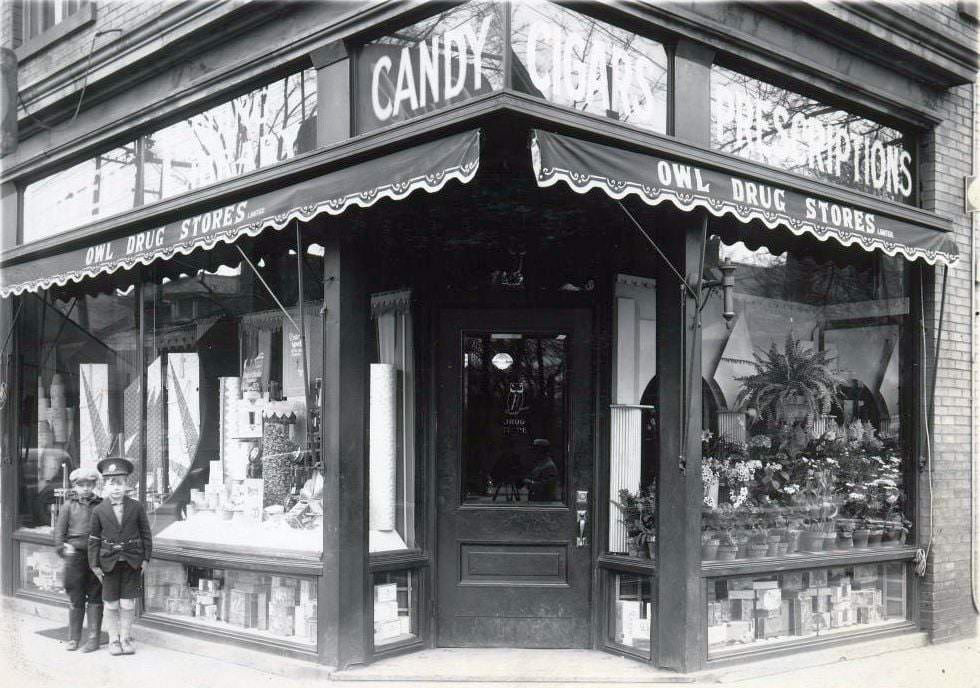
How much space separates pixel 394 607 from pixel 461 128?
3547 millimetres

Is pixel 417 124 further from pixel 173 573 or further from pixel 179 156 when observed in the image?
pixel 173 573

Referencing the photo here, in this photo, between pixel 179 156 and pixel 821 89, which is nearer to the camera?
pixel 821 89

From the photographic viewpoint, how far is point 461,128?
536 centimetres

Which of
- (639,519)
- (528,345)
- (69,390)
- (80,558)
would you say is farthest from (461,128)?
(69,390)

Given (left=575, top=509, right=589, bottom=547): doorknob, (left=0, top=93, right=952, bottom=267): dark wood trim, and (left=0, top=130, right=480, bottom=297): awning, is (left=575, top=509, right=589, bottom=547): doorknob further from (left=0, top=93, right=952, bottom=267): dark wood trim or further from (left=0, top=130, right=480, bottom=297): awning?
(left=0, top=130, right=480, bottom=297): awning

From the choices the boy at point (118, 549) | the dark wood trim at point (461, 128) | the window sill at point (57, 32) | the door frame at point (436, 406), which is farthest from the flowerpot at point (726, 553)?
the window sill at point (57, 32)

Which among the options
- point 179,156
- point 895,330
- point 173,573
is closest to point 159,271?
point 179,156

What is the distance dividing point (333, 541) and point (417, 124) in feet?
9.48

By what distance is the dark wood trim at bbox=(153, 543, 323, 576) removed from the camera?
6.47 m

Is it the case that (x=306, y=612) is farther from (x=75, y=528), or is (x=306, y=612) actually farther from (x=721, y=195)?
(x=721, y=195)

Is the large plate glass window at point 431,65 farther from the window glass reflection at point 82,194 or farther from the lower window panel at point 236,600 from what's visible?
the lower window panel at point 236,600

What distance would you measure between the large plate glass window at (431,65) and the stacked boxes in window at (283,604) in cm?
336

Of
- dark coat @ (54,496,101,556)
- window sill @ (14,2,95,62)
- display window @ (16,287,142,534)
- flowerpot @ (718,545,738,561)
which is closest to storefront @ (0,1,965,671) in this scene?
flowerpot @ (718,545,738,561)

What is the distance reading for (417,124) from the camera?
560 centimetres
